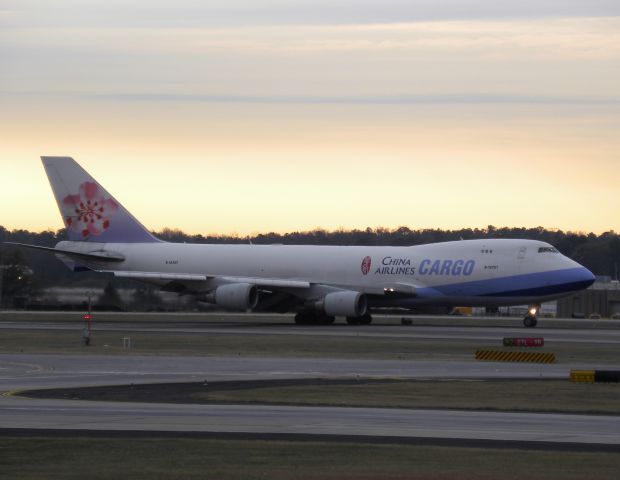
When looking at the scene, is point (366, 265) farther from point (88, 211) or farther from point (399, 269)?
point (88, 211)

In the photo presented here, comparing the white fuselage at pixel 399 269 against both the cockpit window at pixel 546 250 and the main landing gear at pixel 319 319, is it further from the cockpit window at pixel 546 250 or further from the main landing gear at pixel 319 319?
the main landing gear at pixel 319 319

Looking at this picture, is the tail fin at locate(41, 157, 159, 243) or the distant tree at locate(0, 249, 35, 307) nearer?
the tail fin at locate(41, 157, 159, 243)

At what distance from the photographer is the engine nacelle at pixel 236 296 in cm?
6725

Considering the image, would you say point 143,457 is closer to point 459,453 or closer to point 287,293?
point 459,453

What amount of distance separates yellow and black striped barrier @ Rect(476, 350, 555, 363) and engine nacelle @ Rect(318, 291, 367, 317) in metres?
25.3

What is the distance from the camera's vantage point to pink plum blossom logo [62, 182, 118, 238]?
74.9 m

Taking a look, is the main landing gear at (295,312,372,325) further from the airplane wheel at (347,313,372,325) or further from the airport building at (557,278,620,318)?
the airport building at (557,278,620,318)

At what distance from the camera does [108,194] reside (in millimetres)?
75500

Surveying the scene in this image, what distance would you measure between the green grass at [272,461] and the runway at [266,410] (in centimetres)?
158

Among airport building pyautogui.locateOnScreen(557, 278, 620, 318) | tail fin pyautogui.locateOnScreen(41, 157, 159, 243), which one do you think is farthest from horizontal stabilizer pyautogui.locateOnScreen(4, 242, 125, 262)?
airport building pyautogui.locateOnScreen(557, 278, 620, 318)

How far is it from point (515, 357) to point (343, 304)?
2643 centimetres

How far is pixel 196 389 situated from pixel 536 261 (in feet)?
132

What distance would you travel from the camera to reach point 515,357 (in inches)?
1592

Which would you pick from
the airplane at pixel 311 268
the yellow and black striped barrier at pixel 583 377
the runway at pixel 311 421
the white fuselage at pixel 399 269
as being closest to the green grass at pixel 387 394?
the yellow and black striped barrier at pixel 583 377
